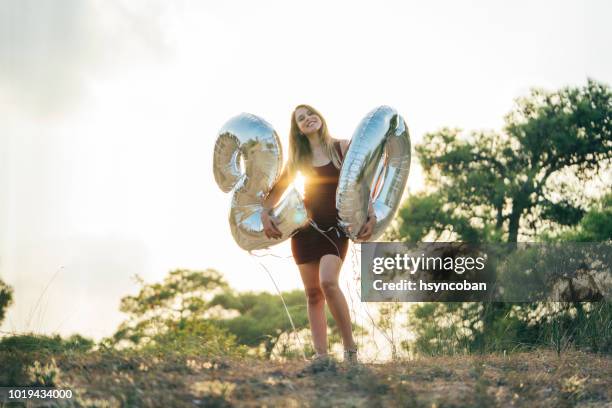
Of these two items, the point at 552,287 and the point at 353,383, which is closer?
the point at 353,383

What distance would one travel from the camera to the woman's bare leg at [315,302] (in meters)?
4.95

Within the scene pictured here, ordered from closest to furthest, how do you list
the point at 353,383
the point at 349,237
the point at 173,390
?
the point at 173,390 < the point at 353,383 < the point at 349,237

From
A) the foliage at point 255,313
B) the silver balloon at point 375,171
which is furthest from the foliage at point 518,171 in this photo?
the silver balloon at point 375,171

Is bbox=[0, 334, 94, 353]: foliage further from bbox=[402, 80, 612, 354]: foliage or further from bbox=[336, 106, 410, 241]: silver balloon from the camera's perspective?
bbox=[402, 80, 612, 354]: foliage

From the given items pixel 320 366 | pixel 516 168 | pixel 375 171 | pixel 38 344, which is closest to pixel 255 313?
pixel 516 168

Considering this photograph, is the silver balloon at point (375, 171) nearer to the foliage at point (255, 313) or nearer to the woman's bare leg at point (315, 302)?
the woman's bare leg at point (315, 302)

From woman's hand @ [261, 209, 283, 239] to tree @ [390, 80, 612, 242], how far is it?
11189mm

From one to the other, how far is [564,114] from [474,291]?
5687 millimetres

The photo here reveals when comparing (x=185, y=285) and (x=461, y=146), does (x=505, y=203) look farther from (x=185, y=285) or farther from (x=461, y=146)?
(x=185, y=285)

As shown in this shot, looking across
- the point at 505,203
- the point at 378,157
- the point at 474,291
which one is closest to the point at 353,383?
the point at 378,157

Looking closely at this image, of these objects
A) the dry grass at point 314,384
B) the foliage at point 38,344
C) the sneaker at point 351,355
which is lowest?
the dry grass at point 314,384

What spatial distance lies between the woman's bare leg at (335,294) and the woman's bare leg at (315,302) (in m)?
0.13

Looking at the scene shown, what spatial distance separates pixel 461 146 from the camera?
1755 cm

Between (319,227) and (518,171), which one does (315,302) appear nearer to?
(319,227)
